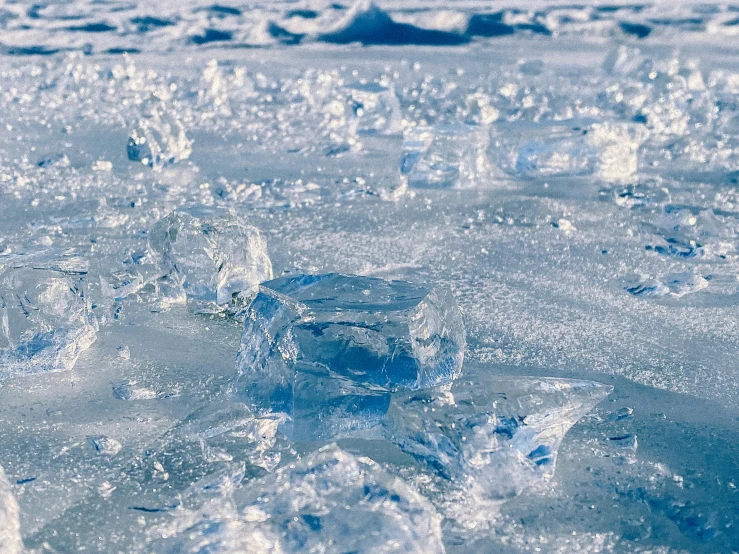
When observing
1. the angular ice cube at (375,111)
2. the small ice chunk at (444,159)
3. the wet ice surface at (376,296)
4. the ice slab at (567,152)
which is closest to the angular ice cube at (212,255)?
the wet ice surface at (376,296)

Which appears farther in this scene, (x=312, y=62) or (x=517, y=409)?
(x=312, y=62)

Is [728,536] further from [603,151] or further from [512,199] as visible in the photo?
[603,151]

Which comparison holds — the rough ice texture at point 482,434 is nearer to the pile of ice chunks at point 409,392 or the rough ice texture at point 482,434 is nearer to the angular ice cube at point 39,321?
the pile of ice chunks at point 409,392

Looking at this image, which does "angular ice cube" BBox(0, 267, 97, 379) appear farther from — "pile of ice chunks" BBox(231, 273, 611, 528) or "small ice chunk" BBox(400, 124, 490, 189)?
"small ice chunk" BBox(400, 124, 490, 189)

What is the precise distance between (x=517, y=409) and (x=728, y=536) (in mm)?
302

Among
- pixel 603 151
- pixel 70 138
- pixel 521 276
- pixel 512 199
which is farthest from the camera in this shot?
pixel 70 138

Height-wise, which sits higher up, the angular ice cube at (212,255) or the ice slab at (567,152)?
the ice slab at (567,152)

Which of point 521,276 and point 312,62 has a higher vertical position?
point 312,62

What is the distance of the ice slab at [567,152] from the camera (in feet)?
7.55

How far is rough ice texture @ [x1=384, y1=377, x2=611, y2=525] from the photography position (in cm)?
108

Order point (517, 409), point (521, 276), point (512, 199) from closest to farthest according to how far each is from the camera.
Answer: point (517, 409) < point (521, 276) < point (512, 199)

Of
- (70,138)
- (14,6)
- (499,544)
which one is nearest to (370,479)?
(499,544)

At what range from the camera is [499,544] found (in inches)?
39.7

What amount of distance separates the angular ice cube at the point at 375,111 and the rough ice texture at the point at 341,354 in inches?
58.2
